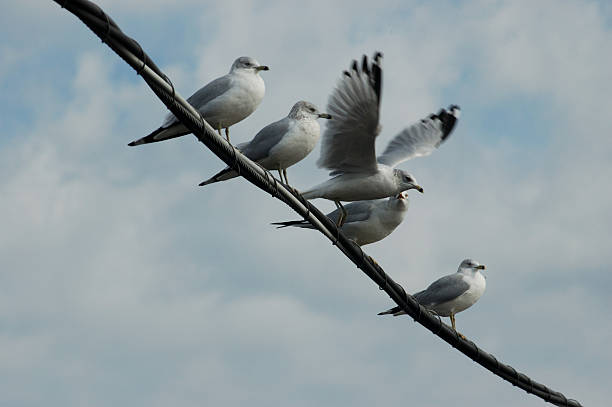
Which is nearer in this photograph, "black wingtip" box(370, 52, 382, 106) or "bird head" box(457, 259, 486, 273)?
"black wingtip" box(370, 52, 382, 106)

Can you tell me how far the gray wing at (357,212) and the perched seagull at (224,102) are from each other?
64.6 inches

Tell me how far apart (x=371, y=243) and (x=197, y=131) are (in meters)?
4.50

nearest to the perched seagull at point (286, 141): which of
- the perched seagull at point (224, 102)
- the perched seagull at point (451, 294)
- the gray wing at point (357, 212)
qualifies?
the perched seagull at point (224, 102)

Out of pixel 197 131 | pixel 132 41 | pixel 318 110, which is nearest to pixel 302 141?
pixel 318 110

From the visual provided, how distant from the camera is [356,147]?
729 cm

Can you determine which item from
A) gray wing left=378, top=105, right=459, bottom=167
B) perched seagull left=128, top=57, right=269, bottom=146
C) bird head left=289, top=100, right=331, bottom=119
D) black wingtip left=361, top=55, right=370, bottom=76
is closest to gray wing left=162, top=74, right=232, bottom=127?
perched seagull left=128, top=57, right=269, bottom=146

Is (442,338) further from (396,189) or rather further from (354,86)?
(354,86)

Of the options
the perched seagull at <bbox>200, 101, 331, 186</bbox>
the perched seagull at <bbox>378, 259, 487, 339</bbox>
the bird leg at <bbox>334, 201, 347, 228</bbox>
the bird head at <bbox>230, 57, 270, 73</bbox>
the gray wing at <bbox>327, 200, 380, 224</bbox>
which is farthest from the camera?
the perched seagull at <bbox>378, 259, 487, 339</bbox>

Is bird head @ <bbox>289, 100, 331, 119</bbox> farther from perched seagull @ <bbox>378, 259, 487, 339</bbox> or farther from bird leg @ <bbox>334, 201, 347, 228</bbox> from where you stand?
perched seagull @ <bbox>378, 259, 487, 339</bbox>

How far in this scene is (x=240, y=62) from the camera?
7785 mm

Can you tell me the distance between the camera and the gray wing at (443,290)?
33.1 feet

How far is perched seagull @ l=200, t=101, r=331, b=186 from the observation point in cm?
700

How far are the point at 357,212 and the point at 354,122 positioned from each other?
1927mm

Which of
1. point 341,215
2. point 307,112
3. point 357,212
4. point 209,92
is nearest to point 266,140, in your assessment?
point 307,112
